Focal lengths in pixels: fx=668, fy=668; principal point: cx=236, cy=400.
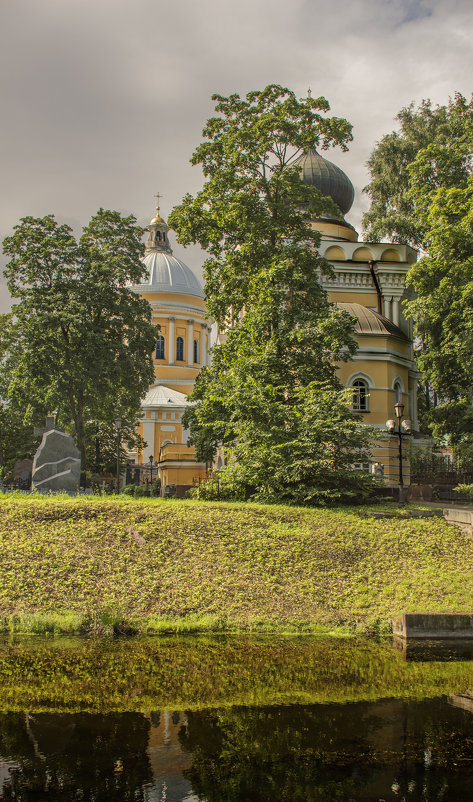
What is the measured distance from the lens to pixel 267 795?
4410 millimetres

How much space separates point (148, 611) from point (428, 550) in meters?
5.43

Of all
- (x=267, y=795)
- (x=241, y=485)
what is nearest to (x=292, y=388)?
(x=241, y=485)

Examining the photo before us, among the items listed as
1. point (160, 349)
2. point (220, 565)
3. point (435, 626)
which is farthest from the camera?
point (160, 349)

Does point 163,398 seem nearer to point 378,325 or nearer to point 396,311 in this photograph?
point 396,311

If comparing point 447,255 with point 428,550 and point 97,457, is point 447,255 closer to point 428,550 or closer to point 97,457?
point 428,550

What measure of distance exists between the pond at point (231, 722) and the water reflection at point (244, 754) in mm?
13

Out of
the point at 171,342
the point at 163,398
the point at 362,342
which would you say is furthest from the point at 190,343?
the point at 362,342

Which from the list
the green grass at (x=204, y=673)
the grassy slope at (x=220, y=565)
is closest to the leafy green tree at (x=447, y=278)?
the grassy slope at (x=220, y=565)

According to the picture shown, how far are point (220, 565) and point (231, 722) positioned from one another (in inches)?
210

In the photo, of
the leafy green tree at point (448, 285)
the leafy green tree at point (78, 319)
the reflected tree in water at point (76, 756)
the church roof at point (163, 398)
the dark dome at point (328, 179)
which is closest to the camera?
the reflected tree in water at point (76, 756)

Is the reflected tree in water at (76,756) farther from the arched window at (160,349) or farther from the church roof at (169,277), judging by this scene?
the church roof at (169,277)

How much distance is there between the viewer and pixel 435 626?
9008mm

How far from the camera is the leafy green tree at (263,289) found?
16625 mm

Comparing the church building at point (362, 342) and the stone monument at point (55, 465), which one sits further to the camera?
the church building at point (362, 342)
